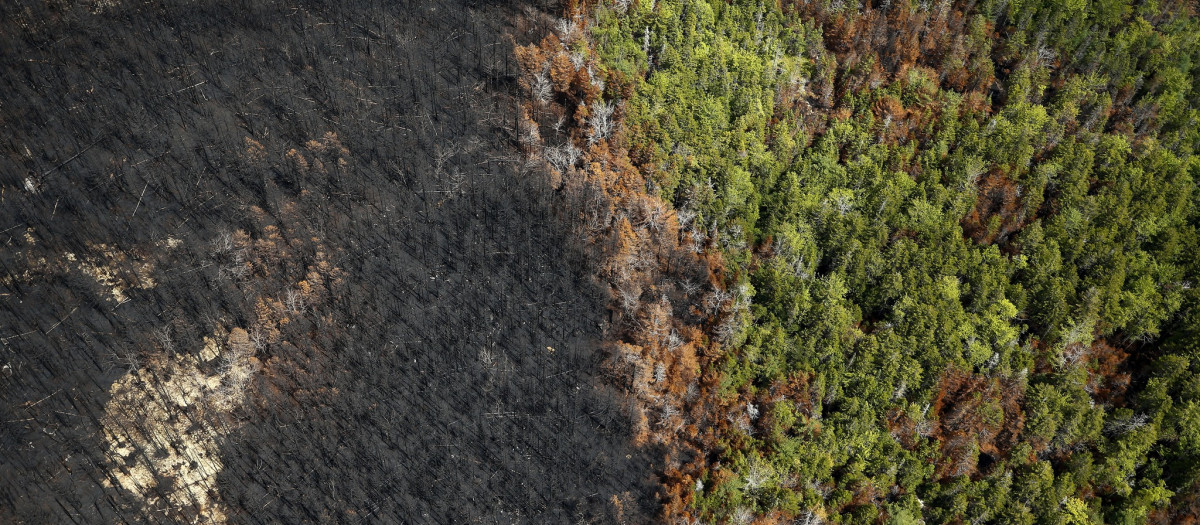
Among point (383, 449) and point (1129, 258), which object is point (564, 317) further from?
point (1129, 258)

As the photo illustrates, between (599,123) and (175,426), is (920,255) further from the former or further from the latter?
(175,426)

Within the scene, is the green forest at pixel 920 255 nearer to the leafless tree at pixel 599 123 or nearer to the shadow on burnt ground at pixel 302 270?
the leafless tree at pixel 599 123

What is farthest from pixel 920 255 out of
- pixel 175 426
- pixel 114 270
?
pixel 114 270

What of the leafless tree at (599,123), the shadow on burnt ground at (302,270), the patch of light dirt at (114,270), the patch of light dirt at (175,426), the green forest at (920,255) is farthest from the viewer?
the leafless tree at (599,123)

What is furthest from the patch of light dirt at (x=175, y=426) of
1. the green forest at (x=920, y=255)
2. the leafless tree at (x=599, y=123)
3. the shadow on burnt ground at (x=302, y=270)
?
the leafless tree at (x=599, y=123)

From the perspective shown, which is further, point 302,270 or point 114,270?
point 302,270

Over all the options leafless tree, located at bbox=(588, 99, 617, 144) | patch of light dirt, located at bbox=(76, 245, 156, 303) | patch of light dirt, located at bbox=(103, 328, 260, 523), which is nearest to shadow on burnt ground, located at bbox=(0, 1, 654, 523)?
patch of light dirt, located at bbox=(76, 245, 156, 303)
